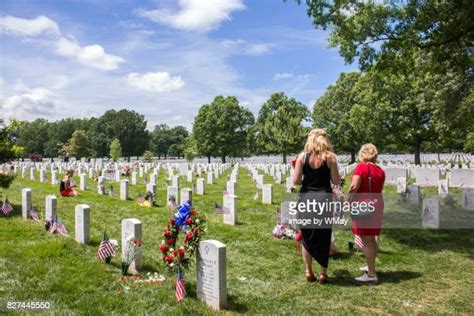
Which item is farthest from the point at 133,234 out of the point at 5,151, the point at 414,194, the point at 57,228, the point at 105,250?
the point at 414,194

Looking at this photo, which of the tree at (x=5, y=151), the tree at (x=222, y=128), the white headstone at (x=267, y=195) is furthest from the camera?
the tree at (x=222, y=128)

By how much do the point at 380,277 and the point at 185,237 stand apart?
3346mm

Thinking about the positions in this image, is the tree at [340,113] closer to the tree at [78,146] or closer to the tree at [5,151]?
the tree at [5,151]

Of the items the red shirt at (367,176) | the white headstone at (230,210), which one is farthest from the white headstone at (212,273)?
the white headstone at (230,210)

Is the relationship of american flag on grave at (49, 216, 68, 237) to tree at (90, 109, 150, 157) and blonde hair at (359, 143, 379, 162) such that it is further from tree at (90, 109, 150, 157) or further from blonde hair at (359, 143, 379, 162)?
tree at (90, 109, 150, 157)

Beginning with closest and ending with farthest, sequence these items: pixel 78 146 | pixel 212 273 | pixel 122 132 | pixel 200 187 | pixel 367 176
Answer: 1. pixel 212 273
2. pixel 367 176
3. pixel 200 187
4. pixel 78 146
5. pixel 122 132

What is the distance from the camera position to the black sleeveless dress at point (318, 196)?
5.38 m

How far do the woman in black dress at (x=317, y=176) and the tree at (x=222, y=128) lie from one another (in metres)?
53.8

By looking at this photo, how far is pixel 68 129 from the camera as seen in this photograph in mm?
90938

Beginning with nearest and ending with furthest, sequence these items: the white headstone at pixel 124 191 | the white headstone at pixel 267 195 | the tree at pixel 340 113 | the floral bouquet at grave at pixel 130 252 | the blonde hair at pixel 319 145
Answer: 1. the blonde hair at pixel 319 145
2. the floral bouquet at grave at pixel 130 252
3. the white headstone at pixel 267 195
4. the white headstone at pixel 124 191
5. the tree at pixel 340 113

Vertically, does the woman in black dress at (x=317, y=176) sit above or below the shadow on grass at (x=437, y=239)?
above

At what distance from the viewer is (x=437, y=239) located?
9.12 meters

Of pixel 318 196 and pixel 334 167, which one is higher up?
pixel 334 167

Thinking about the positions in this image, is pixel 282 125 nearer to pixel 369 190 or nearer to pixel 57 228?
pixel 57 228
